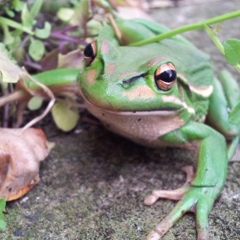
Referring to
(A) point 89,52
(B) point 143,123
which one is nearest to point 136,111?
(B) point 143,123

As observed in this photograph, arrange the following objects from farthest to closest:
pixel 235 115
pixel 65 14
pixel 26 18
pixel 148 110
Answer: pixel 65 14 < pixel 26 18 < pixel 148 110 < pixel 235 115

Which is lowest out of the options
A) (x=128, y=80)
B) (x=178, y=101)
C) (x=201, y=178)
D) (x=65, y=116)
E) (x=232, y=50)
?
(x=65, y=116)

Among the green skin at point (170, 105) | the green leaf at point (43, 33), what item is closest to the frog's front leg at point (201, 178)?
the green skin at point (170, 105)

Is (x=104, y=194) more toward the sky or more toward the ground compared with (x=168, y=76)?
more toward the ground

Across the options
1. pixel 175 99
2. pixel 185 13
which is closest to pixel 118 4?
pixel 185 13

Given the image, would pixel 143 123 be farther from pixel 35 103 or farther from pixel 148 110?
pixel 35 103

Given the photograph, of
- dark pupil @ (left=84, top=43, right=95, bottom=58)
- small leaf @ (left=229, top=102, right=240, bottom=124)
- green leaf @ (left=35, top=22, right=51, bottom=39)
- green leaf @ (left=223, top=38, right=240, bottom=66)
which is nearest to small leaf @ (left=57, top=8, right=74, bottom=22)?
green leaf @ (left=35, top=22, right=51, bottom=39)

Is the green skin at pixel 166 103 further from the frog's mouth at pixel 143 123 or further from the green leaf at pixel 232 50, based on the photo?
the green leaf at pixel 232 50
